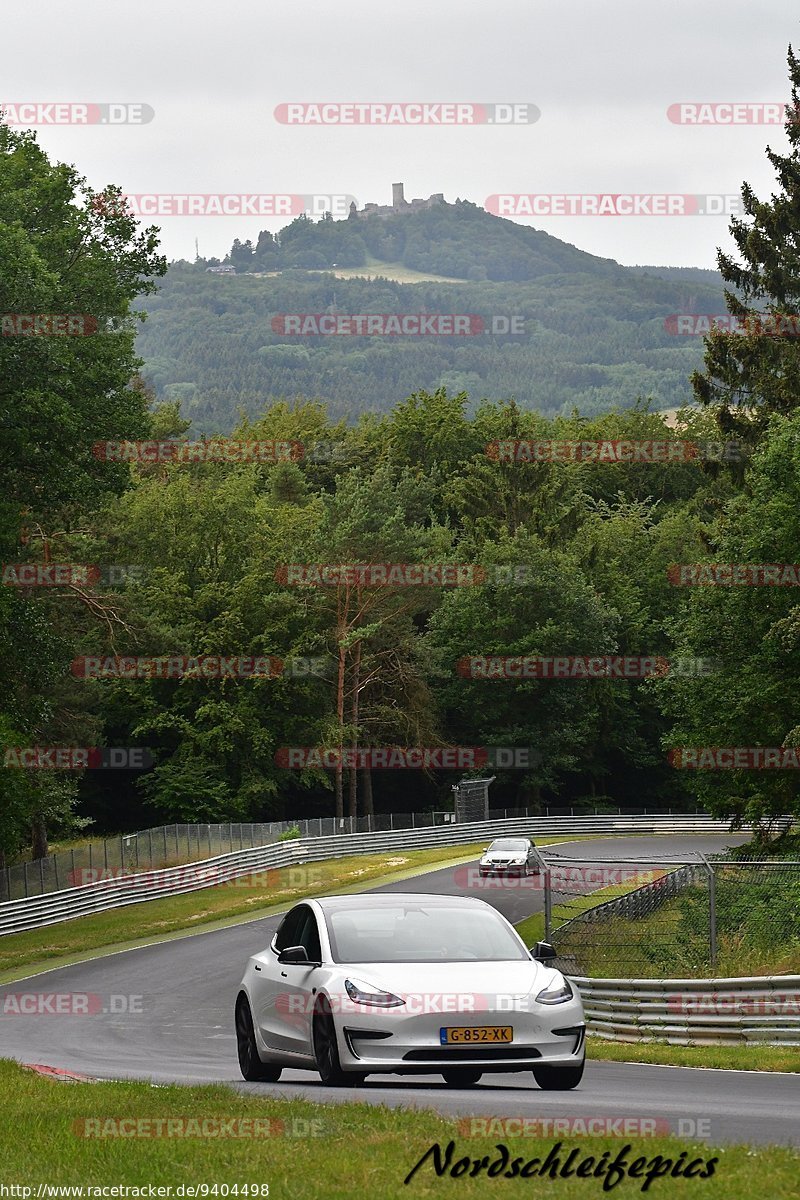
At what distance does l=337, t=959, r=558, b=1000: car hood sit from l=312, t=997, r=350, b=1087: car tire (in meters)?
0.33

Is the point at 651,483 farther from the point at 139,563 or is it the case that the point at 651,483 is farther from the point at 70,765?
the point at 70,765

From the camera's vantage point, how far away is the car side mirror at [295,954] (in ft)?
42.7

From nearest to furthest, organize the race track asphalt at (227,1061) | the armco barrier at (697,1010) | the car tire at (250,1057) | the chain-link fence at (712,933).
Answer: the race track asphalt at (227,1061), the car tire at (250,1057), the armco barrier at (697,1010), the chain-link fence at (712,933)

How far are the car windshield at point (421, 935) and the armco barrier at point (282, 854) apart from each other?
1276 inches

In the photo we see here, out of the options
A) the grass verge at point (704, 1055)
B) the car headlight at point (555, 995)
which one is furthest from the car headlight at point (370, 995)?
the grass verge at point (704, 1055)

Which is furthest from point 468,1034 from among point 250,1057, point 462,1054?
point 250,1057

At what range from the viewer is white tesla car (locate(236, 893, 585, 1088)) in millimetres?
11953

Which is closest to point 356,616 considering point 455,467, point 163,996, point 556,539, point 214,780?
point 214,780

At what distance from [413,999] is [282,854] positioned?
49.6 m

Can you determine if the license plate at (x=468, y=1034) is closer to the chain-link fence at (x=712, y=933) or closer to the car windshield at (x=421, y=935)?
the car windshield at (x=421, y=935)

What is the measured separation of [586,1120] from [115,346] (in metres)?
31.2
